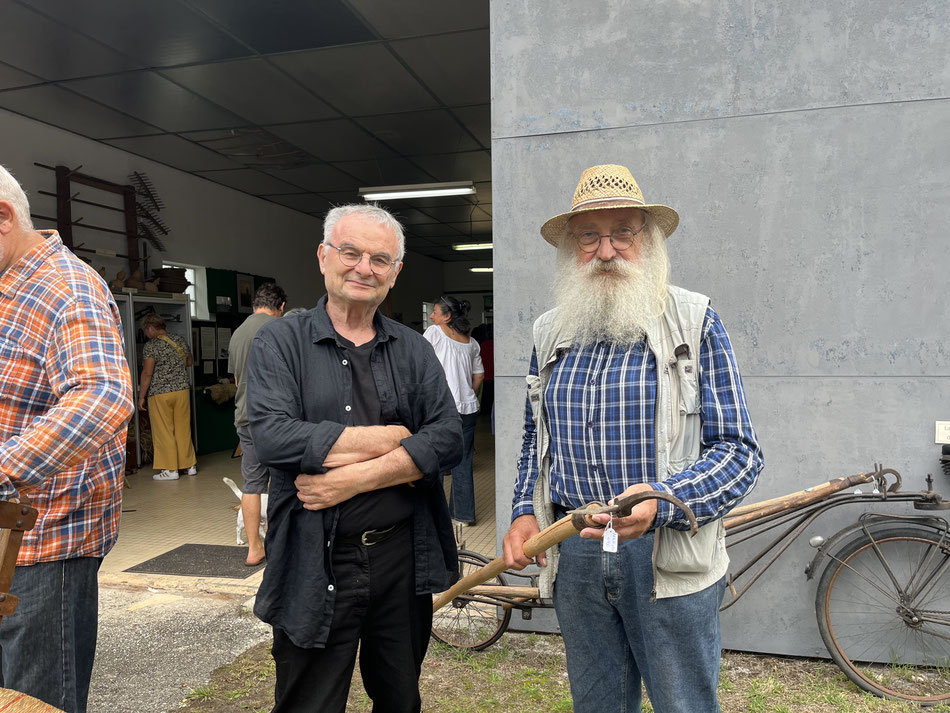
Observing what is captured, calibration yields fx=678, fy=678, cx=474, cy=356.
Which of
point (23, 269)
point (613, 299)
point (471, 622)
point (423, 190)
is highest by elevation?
point (423, 190)

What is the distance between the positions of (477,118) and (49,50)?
399 centimetres

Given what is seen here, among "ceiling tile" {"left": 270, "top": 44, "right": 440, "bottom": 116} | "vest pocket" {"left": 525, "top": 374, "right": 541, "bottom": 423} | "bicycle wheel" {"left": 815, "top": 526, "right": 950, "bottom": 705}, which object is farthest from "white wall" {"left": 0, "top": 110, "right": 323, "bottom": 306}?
"bicycle wheel" {"left": 815, "top": 526, "right": 950, "bottom": 705}

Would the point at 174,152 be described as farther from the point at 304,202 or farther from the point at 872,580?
the point at 872,580

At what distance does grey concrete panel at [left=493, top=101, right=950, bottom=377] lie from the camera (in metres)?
3.04

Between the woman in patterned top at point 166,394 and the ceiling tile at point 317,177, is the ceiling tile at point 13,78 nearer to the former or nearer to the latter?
the woman in patterned top at point 166,394

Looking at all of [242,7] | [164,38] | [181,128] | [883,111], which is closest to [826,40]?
[883,111]

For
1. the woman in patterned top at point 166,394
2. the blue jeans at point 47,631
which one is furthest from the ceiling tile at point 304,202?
the blue jeans at point 47,631

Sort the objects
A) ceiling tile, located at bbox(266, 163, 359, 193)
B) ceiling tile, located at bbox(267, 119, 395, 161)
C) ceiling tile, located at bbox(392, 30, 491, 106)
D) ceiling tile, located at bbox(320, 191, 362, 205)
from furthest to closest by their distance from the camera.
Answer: ceiling tile, located at bbox(320, 191, 362, 205), ceiling tile, located at bbox(266, 163, 359, 193), ceiling tile, located at bbox(267, 119, 395, 161), ceiling tile, located at bbox(392, 30, 491, 106)

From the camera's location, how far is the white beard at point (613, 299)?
1761 millimetres

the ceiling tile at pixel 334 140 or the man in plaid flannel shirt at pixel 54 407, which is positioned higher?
the ceiling tile at pixel 334 140

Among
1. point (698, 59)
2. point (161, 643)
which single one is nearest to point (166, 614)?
point (161, 643)

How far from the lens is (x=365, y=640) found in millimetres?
Result: 2057

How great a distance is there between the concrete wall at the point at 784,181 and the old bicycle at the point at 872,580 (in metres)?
0.13

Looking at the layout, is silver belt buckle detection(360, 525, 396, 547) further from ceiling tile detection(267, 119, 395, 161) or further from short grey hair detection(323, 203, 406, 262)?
ceiling tile detection(267, 119, 395, 161)
